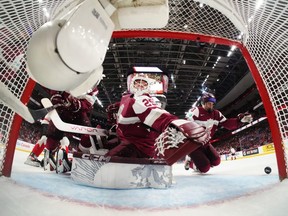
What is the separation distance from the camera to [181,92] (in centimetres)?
1268

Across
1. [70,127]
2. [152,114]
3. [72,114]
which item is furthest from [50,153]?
[152,114]

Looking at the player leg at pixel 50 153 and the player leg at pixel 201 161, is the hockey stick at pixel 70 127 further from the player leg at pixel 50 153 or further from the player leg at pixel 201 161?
the player leg at pixel 201 161

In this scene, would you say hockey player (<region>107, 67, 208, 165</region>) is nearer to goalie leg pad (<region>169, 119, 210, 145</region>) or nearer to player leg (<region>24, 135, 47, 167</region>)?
goalie leg pad (<region>169, 119, 210, 145</region>)

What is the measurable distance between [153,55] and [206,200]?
8.57 meters

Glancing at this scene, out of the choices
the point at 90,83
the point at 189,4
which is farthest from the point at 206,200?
the point at 189,4

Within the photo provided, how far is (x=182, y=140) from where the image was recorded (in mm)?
1019

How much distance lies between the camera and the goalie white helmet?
177 centimetres

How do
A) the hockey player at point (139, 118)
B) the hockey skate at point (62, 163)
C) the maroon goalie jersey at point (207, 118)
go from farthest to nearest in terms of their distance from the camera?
1. the maroon goalie jersey at point (207, 118)
2. the hockey skate at point (62, 163)
3. the hockey player at point (139, 118)

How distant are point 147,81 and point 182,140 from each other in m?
0.86

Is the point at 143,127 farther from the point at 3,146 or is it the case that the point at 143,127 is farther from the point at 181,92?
the point at 181,92

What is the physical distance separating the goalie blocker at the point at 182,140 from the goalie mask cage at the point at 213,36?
57cm

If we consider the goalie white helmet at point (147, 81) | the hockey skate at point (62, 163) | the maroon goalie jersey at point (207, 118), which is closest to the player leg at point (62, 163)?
the hockey skate at point (62, 163)

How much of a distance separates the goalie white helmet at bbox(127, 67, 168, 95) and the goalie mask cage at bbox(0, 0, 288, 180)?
336 mm

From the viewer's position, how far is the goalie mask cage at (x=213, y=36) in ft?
3.22
